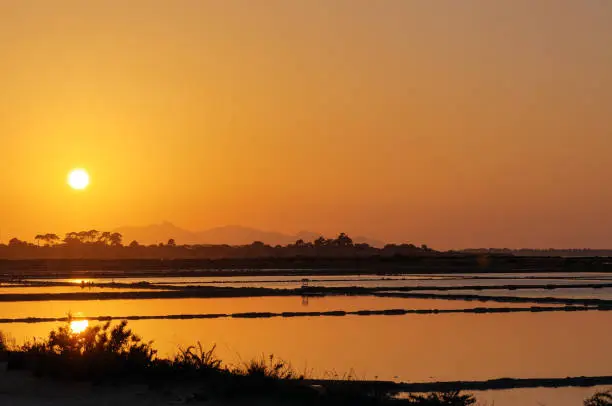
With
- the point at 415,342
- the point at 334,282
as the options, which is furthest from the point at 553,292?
the point at 415,342

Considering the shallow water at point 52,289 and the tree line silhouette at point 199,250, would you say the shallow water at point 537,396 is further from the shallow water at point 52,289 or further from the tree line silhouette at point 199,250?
the tree line silhouette at point 199,250

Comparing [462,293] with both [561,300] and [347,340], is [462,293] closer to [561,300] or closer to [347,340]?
[561,300]

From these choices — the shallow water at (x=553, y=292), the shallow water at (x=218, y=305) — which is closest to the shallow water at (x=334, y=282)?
the shallow water at (x=553, y=292)

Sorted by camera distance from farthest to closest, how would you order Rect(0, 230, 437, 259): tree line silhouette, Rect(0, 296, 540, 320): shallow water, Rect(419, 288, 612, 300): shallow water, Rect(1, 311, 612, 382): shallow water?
Rect(0, 230, 437, 259): tree line silhouette, Rect(419, 288, 612, 300): shallow water, Rect(0, 296, 540, 320): shallow water, Rect(1, 311, 612, 382): shallow water

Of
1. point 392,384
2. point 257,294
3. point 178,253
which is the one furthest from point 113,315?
point 178,253

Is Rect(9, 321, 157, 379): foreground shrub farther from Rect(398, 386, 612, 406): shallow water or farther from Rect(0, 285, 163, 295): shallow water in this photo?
Rect(0, 285, 163, 295): shallow water

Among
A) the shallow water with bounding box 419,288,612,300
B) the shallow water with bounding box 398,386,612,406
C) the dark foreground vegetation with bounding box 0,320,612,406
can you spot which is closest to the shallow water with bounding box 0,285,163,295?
the shallow water with bounding box 419,288,612,300

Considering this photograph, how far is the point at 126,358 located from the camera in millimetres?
12078

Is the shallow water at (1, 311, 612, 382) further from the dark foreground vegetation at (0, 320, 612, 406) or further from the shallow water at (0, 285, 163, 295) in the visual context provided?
the shallow water at (0, 285, 163, 295)

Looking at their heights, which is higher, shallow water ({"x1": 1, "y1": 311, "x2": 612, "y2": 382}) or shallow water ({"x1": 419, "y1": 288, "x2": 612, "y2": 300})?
shallow water ({"x1": 419, "y1": 288, "x2": 612, "y2": 300})

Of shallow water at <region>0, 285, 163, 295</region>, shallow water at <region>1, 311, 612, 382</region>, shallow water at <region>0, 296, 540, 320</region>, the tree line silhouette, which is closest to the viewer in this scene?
shallow water at <region>1, 311, 612, 382</region>

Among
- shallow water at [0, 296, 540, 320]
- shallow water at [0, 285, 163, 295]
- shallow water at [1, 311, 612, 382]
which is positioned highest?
shallow water at [0, 285, 163, 295]

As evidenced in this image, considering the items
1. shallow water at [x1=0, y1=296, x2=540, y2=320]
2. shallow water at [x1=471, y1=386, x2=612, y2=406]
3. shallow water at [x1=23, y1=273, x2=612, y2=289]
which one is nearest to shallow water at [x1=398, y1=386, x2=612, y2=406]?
shallow water at [x1=471, y1=386, x2=612, y2=406]

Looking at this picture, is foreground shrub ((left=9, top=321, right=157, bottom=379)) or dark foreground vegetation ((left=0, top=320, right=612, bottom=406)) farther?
foreground shrub ((left=9, top=321, right=157, bottom=379))
